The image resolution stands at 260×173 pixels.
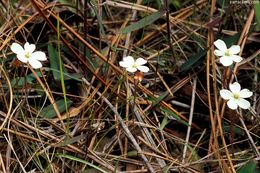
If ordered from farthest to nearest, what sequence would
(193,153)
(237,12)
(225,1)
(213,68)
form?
1. (237,12)
2. (225,1)
3. (213,68)
4. (193,153)

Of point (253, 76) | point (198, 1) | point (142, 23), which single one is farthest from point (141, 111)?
point (198, 1)

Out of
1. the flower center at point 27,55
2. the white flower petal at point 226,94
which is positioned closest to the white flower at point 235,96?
the white flower petal at point 226,94

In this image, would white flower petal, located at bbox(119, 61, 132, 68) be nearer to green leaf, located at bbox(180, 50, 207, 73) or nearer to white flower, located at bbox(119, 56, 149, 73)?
white flower, located at bbox(119, 56, 149, 73)

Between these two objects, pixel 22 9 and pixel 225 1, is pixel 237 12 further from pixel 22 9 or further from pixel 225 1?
pixel 22 9

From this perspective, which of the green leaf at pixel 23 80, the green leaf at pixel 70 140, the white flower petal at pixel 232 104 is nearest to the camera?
the white flower petal at pixel 232 104

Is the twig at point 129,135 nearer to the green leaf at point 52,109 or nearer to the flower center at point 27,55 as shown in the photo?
the green leaf at point 52,109

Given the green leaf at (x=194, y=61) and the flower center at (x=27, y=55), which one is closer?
the flower center at (x=27, y=55)

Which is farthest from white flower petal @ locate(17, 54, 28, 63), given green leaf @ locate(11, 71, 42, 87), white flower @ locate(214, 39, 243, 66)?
white flower @ locate(214, 39, 243, 66)

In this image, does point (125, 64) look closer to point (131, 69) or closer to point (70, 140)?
point (131, 69)

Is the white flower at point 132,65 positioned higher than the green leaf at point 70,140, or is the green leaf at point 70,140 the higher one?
the white flower at point 132,65
